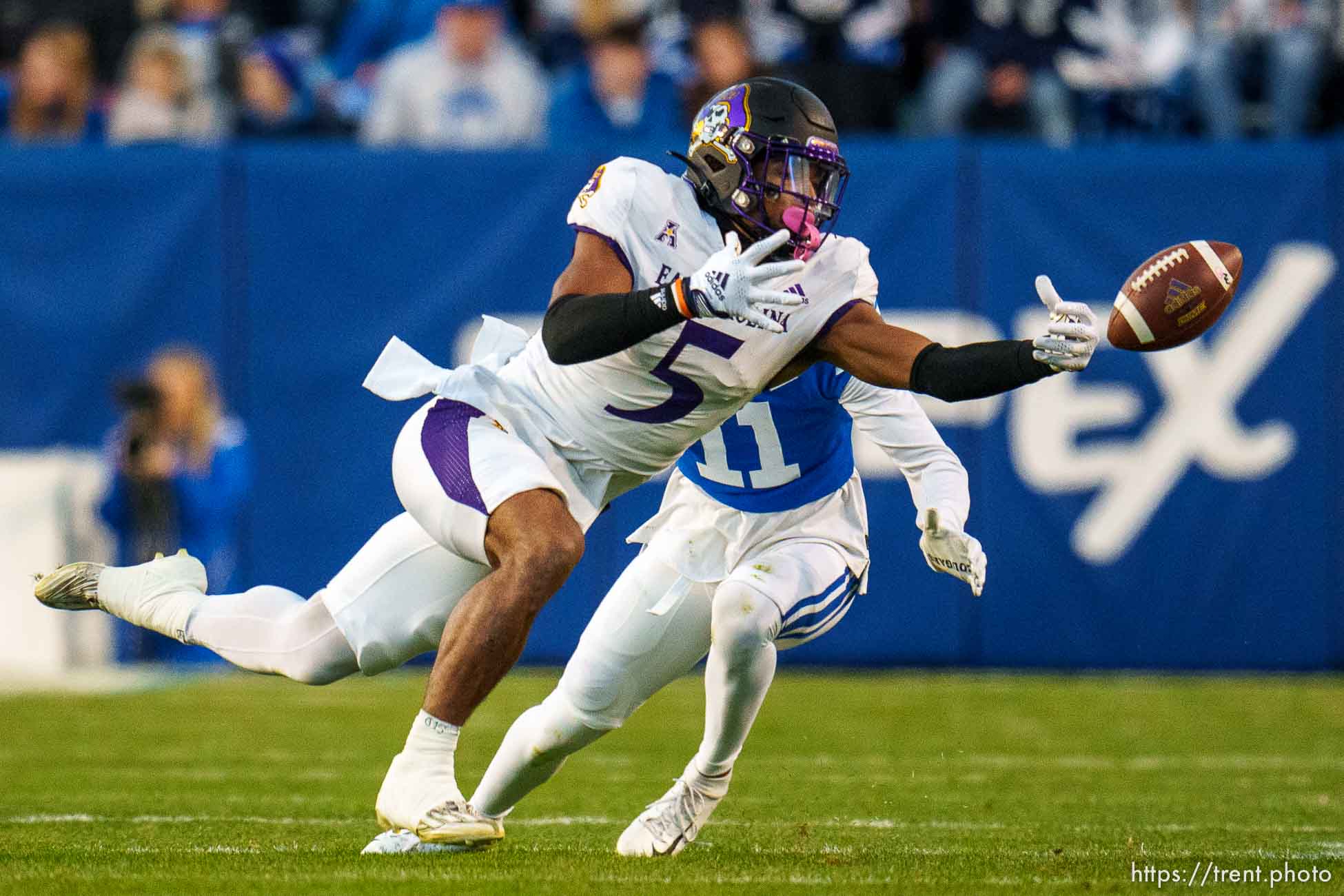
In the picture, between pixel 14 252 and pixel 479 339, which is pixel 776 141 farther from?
pixel 14 252

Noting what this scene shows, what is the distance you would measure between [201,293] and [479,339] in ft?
14.9

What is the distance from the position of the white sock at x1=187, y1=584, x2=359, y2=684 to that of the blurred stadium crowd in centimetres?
476

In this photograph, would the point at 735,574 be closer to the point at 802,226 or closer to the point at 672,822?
the point at 672,822

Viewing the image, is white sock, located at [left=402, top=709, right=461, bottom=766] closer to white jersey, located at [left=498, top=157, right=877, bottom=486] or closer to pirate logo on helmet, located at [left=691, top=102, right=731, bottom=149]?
white jersey, located at [left=498, top=157, right=877, bottom=486]

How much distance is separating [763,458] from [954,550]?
504 mm

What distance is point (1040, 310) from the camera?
867cm

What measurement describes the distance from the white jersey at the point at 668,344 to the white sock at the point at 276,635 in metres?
0.69

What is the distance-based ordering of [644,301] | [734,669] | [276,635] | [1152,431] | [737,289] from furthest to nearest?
[1152,431]
[276,635]
[734,669]
[644,301]
[737,289]

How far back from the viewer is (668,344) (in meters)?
4.24

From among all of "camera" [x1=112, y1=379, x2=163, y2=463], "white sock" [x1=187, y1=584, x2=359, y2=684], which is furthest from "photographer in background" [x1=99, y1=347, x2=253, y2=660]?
"white sock" [x1=187, y1=584, x2=359, y2=684]

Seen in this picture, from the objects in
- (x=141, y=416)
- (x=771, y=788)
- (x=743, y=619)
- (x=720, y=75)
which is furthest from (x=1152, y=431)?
(x=743, y=619)

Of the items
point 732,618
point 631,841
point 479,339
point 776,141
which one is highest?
point 776,141

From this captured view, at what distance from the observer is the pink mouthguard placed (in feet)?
13.9

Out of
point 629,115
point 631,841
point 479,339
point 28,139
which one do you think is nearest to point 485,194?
point 629,115
